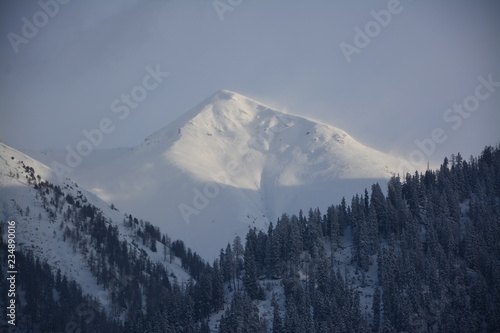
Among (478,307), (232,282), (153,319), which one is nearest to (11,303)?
(153,319)

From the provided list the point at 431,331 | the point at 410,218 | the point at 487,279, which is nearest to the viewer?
the point at 431,331

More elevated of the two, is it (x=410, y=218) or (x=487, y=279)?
(x=410, y=218)

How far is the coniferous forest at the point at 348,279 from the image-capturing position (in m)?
121

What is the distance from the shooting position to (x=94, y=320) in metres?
164

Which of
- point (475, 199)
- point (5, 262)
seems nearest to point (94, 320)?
point (5, 262)

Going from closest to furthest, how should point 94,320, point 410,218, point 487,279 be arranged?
point 487,279 → point 410,218 → point 94,320

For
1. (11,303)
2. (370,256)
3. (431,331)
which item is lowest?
(431,331)

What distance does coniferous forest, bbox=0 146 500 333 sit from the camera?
121 m

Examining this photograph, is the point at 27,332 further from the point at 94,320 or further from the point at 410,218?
the point at 410,218

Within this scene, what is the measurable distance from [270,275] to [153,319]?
35.4 meters

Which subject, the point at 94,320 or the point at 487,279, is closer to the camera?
the point at 487,279

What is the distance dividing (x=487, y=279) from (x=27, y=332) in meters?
123

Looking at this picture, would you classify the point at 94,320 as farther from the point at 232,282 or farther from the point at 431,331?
the point at 431,331

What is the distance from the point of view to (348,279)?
458ft
